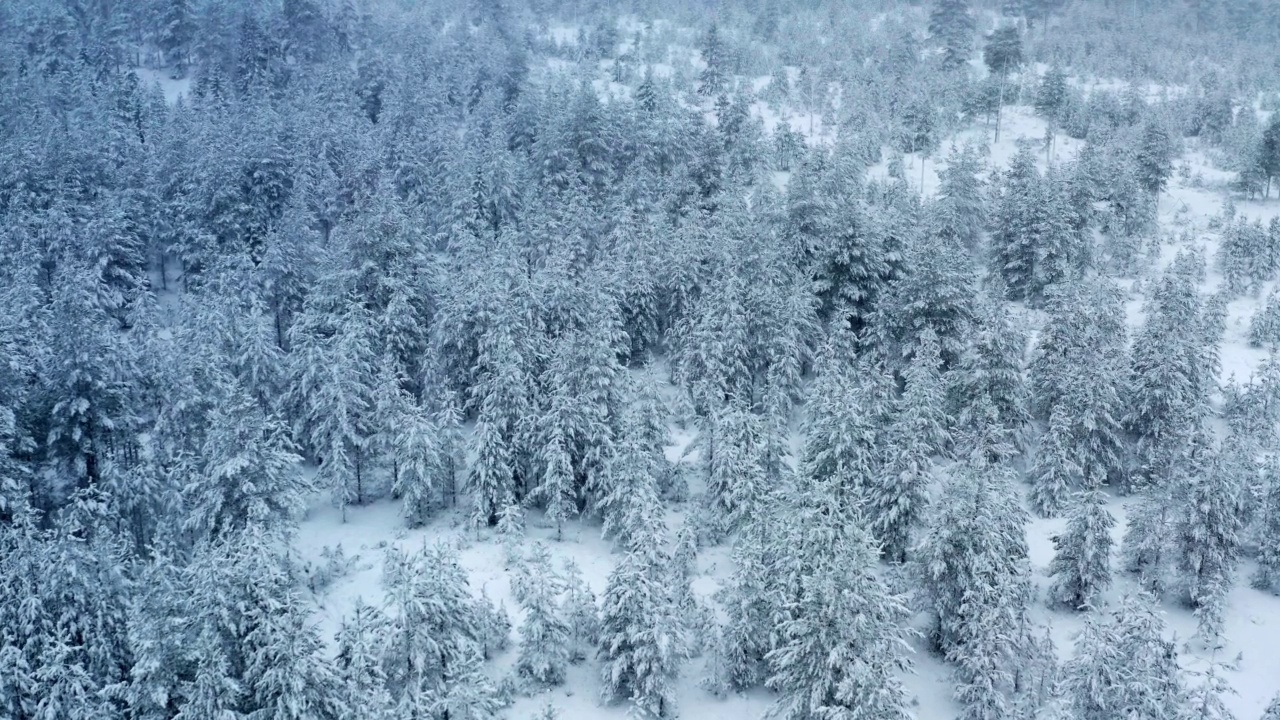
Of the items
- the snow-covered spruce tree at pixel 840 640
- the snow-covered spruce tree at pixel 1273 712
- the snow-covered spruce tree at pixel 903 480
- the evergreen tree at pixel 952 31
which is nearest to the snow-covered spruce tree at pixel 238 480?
the snow-covered spruce tree at pixel 840 640

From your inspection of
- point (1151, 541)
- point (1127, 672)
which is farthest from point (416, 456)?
point (1151, 541)

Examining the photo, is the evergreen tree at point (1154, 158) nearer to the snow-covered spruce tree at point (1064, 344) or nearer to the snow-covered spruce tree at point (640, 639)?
the snow-covered spruce tree at point (1064, 344)

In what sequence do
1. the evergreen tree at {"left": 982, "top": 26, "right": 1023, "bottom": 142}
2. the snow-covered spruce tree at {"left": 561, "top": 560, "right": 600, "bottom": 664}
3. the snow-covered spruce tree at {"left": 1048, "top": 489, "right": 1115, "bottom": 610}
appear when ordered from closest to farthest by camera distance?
the snow-covered spruce tree at {"left": 561, "top": 560, "right": 600, "bottom": 664}, the snow-covered spruce tree at {"left": 1048, "top": 489, "right": 1115, "bottom": 610}, the evergreen tree at {"left": 982, "top": 26, "right": 1023, "bottom": 142}

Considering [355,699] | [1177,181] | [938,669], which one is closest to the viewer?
[355,699]

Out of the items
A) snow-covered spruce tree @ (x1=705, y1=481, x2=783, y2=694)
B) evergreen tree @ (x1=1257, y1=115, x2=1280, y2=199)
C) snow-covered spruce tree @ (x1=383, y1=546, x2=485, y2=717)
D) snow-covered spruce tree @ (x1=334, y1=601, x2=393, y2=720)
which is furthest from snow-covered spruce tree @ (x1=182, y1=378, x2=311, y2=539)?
evergreen tree @ (x1=1257, y1=115, x2=1280, y2=199)

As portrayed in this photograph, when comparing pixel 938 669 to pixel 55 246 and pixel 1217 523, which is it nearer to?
pixel 1217 523

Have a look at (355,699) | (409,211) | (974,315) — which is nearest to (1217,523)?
(974,315)

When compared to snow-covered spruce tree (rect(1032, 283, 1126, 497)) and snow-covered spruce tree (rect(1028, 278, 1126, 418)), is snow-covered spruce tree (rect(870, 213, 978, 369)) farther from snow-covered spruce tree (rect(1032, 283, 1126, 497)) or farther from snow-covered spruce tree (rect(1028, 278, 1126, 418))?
snow-covered spruce tree (rect(1032, 283, 1126, 497))
